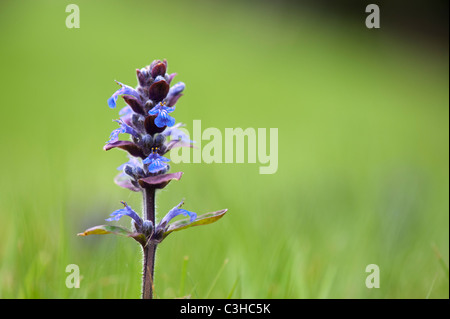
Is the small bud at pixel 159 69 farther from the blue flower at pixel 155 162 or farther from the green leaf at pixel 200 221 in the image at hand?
the green leaf at pixel 200 221

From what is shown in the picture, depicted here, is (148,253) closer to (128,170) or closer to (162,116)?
(128,170)

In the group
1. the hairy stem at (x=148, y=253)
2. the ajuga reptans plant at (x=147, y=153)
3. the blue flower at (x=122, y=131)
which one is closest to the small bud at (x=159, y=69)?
the ajuga reptans plant at (x=147, y=153)

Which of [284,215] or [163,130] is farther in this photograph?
[284,215]

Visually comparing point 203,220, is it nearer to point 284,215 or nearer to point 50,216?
point 50,216

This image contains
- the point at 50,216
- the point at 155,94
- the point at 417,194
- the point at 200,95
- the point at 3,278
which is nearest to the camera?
the point at 155,94
